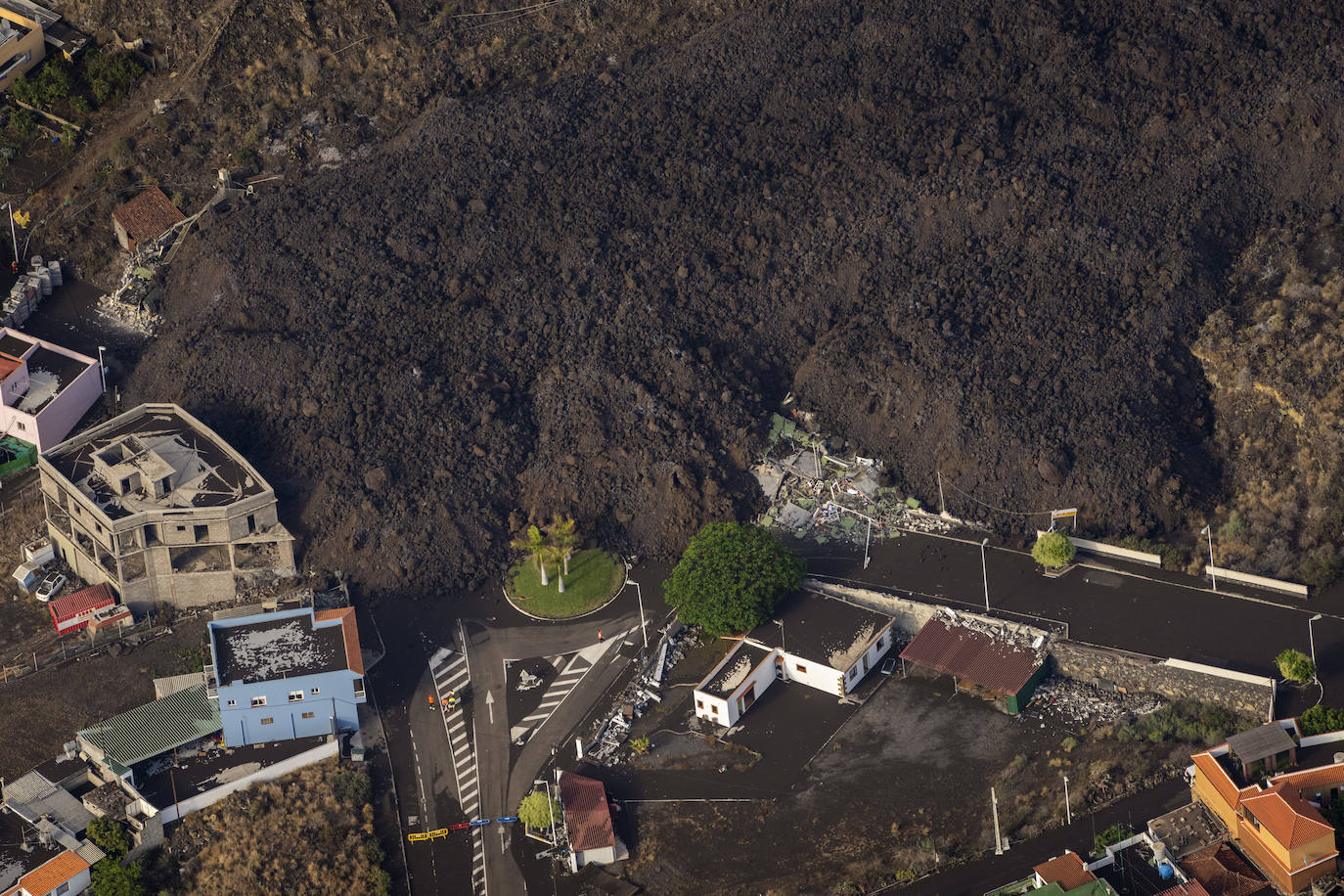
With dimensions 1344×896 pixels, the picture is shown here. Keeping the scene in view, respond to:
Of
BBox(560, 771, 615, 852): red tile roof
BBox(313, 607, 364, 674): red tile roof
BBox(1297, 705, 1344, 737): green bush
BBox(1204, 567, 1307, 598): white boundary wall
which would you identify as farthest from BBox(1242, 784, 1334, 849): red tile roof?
BBox(313, 607, 364, 674): red tile roof

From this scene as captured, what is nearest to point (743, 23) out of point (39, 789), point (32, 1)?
point (32, 1)

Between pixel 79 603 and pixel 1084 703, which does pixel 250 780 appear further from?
pixel 1084 703

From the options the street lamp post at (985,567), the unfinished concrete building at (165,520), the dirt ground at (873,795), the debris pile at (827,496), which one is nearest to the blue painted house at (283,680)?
the unfinished concrete building at (165,520)

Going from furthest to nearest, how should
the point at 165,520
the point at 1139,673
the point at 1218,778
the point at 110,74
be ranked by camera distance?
the point at 110,74 → the point at 165,520 → the point at 1139,673 → the point at 1218,778

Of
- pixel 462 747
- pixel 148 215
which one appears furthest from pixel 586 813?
pixel 148 215

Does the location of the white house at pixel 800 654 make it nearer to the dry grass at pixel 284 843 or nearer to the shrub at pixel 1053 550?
the shrub at pixel 1053 550

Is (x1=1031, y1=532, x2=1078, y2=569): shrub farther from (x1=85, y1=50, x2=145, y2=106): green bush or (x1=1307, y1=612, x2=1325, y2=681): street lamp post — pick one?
(x1=85, y1=50, x2=145, y2=106): green bush
